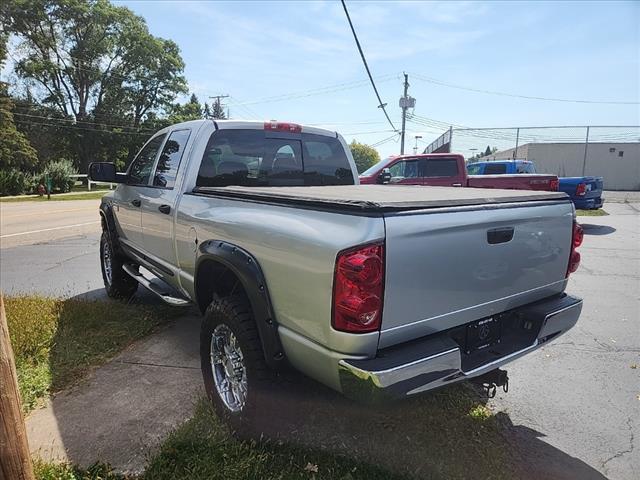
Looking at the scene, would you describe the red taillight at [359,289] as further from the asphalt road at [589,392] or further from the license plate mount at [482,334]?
the asphalt road at [589,392]

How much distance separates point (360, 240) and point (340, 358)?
0.56 meters

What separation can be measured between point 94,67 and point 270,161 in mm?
51967

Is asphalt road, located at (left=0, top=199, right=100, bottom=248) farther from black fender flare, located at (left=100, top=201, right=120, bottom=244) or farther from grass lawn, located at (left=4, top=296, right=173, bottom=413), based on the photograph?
grass lawn, located at (left=4, top=296, right=173, bottom=413)

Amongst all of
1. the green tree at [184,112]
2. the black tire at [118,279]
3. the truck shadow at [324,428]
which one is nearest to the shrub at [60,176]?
the green tree at [184,112]

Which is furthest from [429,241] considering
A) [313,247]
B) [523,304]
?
[523,304]

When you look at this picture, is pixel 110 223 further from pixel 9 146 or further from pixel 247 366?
pixel 9 146

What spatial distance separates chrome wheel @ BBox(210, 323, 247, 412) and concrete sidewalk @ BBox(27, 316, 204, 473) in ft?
1.14

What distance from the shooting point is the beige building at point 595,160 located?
31141 mm

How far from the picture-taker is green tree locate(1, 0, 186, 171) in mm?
44656

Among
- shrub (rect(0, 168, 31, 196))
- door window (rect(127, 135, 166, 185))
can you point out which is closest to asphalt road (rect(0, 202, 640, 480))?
door window (rect(127, 135, 166, 185))

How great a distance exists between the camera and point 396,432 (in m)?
2.94

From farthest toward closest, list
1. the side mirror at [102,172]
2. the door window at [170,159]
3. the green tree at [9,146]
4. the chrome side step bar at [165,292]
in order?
the green tree at [9,146], the side mirror at [102,172], the door window at [170,159], the chrome side step bar at [165,292]

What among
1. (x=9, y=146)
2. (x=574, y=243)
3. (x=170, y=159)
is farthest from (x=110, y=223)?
(x=9, y=146)

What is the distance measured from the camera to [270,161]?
4211mm
